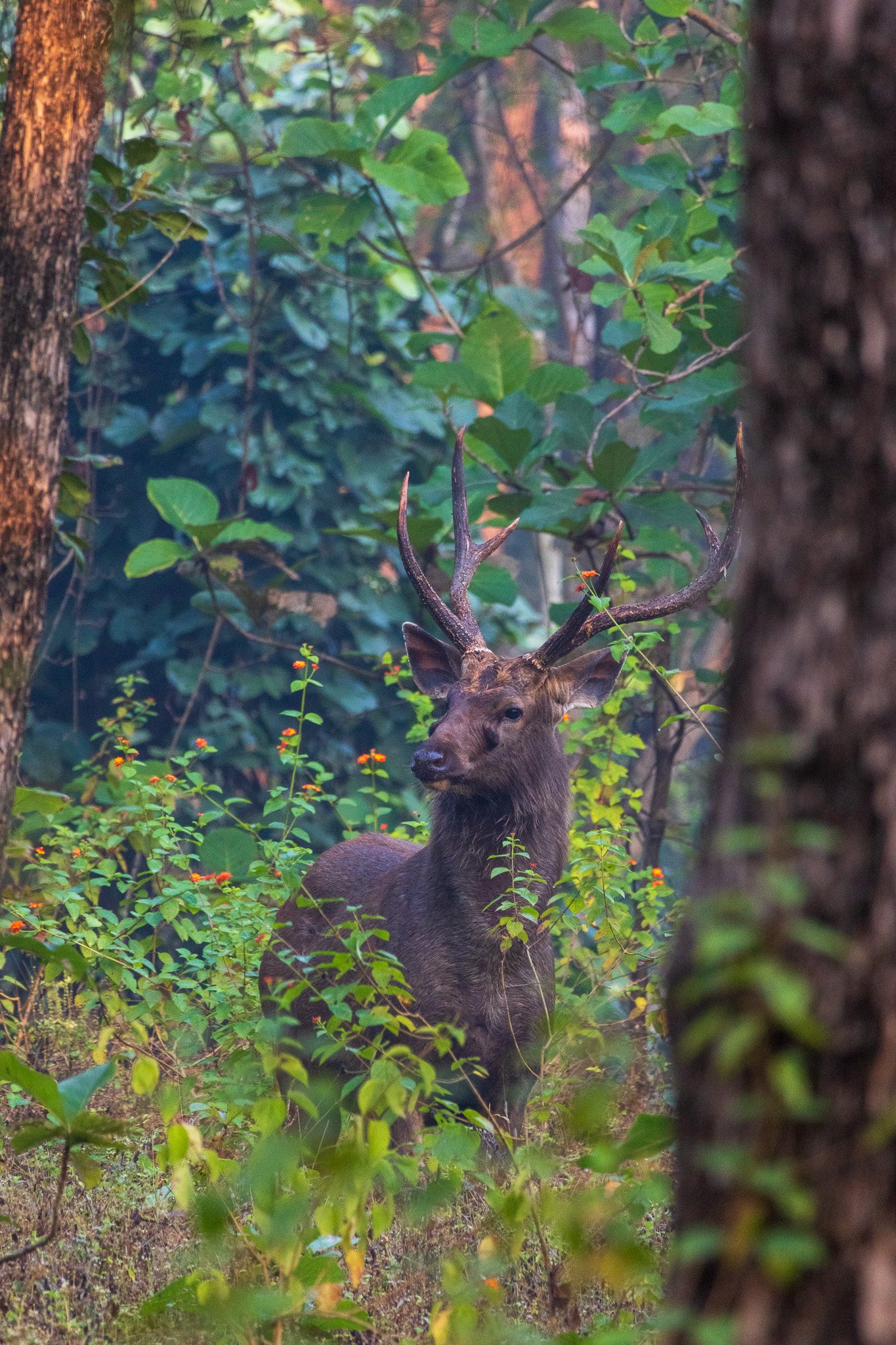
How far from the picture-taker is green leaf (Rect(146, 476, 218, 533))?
6547 mm

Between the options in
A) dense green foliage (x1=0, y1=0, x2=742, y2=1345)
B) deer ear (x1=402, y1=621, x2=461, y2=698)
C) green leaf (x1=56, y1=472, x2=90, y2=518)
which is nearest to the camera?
dense green foliage (x1=0, y1=0, x2=742, y2=1345)

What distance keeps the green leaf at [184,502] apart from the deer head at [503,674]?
1.41m

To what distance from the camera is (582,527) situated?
628 centimetres

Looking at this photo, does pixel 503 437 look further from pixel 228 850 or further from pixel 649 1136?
pixel 649 1136

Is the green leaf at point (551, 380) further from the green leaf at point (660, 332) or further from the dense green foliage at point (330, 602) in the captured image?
the green leaf at point (660, 332)

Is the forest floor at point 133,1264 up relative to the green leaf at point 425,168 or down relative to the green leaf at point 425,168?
down

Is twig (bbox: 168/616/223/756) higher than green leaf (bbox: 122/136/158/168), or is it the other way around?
green leaf (bbox: 122/136/158/168)

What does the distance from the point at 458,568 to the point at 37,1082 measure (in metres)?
3.61

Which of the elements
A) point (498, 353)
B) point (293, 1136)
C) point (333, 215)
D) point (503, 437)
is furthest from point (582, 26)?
point (293, 1136)

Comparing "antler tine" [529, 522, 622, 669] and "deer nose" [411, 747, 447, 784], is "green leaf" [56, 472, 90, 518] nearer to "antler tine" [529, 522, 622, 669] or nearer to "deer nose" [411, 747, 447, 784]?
"deer nose" [411, 747, 447, 784]

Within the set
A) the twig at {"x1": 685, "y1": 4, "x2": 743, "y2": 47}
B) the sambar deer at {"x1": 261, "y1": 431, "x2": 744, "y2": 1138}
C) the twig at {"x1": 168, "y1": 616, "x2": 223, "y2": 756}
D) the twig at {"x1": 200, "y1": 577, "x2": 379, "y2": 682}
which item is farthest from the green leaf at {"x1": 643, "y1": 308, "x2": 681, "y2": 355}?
the twig at {"x1": 168, "y1": 616, "x2": 223, "y2": 756}

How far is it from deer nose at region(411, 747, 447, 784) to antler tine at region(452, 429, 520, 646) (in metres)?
0.87

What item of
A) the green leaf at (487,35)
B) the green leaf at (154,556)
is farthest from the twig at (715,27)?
the green leaf at (154,556)

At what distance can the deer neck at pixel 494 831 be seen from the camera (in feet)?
16.2
